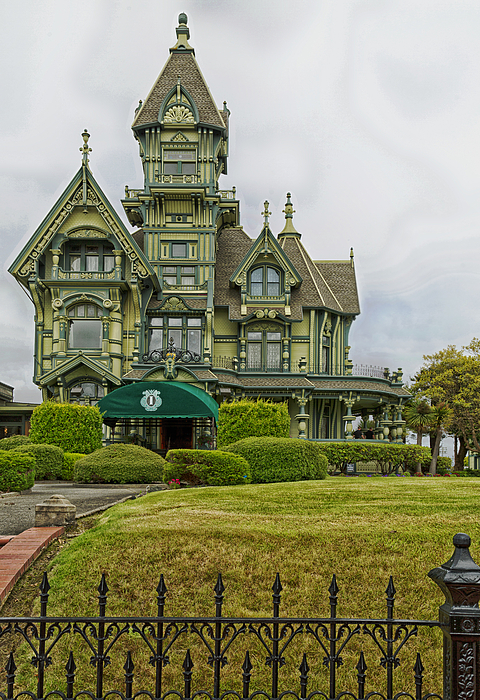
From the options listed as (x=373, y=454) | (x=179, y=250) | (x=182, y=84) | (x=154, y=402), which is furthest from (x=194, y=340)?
(x=182, y=84)

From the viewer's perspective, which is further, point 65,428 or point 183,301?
point 183,301

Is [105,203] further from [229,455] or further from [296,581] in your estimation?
[296,581]

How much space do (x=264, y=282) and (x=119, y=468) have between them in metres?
18.3

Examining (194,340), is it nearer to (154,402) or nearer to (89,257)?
A: (89,257)

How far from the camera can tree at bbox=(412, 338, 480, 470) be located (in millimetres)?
48781

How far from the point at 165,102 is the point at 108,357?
1613 centimetres

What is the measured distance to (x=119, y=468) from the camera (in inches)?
901

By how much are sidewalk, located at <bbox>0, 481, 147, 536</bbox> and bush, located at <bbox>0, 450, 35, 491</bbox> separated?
37 cm

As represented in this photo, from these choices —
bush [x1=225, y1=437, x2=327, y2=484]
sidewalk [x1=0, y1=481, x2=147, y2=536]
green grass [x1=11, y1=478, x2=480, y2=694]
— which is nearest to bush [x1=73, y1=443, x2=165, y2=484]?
sidewalk [x1=0, y1=481, x2=147, y2=536]

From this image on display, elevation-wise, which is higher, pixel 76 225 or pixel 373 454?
pixel 76 225

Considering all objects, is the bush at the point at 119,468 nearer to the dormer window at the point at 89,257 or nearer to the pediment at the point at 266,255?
the dormer window at the point at 89,257

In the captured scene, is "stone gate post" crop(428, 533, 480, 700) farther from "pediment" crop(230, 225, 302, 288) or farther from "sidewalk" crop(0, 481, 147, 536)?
"pediment" crop(230, 225, 302, 288)

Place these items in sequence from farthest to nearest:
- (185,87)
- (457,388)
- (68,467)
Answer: (457,388), (185,87), (68,467)

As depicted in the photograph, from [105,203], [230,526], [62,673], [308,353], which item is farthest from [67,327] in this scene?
[62,673]
